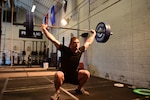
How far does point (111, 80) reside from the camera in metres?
4.20

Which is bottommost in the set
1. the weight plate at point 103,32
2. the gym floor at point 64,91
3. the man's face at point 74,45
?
the gym floor at point 64,91

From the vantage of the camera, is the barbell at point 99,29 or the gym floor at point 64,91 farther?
the barbell at point 99,29

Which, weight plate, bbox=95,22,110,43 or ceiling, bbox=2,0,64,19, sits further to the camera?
ceiling, bbox=2,0,64,19

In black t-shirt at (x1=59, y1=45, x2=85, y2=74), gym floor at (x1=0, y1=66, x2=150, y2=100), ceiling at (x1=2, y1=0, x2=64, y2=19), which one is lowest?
gym floor at (x1=0, y1=66, x2=150, y2=100)

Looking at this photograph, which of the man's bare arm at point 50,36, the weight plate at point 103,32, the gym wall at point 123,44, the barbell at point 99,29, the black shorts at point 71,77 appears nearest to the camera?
the man's bare arm at point 50,36

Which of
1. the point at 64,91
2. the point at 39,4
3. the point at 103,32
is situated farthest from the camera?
the point at 39,4

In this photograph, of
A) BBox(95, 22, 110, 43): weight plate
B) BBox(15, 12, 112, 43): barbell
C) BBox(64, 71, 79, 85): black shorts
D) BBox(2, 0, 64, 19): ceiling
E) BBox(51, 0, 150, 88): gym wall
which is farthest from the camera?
BBox(2, 0, 64, 19): ceiling

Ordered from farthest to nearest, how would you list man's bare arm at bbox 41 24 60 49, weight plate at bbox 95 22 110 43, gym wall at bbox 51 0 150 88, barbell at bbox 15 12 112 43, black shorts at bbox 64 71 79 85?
gym wall at bbox 51 0 150 88 < weight plate at bbox 95 22 110 43 < barbell at bbox 15 12 112 43 < black shorts at bbox 64 71 79 85 < man's bare arm at bbox 41 24 60 49

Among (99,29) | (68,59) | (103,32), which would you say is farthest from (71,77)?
(99,29)

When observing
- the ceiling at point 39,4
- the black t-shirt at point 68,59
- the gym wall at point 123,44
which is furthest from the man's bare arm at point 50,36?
the ceiling at point 39,4

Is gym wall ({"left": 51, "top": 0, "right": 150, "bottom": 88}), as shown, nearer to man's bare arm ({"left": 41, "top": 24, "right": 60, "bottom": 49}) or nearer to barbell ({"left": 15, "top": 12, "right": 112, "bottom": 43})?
barbell ({"left": 15, "top": 12, "right": 112, "bottom": 43})

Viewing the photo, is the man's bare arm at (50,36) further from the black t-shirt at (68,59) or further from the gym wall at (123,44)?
the gym wall at (123,44)

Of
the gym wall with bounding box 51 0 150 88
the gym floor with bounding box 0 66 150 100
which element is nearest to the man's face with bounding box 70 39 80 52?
the gym floor with bounding box 0 66 150 100

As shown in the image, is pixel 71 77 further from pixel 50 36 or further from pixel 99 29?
pixel 99 29
